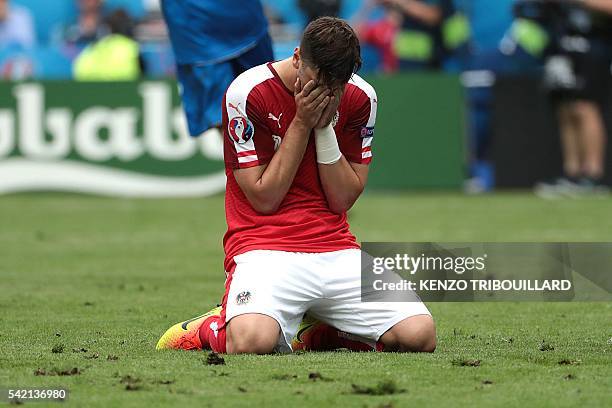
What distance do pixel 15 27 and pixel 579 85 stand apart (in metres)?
7.99

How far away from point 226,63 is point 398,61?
32.9ft

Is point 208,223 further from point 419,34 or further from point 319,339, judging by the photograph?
point 319,339

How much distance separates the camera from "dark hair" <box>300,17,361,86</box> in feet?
18.9

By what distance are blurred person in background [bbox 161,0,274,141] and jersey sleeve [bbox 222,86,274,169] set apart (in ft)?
10.4

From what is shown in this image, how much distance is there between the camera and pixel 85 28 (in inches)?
783

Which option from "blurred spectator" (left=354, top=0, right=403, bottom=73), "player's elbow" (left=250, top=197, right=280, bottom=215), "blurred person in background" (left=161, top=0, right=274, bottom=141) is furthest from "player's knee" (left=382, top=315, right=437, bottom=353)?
"blurred spectator" (left=354, top=0, right=403, bottom=73)

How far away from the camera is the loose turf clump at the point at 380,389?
5.01 metres

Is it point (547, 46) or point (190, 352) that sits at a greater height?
point (547, 46)

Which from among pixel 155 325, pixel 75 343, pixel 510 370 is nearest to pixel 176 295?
pixel 155 325

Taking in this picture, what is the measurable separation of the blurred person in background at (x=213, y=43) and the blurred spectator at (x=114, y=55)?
8.89 m

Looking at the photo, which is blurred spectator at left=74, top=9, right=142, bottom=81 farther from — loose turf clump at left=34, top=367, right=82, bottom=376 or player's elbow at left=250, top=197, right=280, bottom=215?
loose turf clump at left=34, top=367, right=82, bottom=376

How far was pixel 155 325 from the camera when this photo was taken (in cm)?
719

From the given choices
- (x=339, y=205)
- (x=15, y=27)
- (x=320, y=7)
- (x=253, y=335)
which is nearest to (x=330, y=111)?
(x=339, y=205)

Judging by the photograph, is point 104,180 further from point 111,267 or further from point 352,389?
point 352,389
